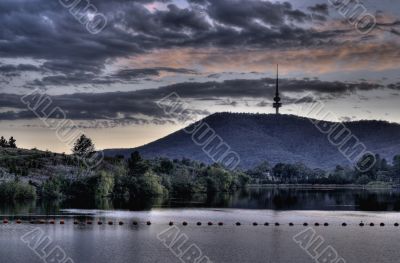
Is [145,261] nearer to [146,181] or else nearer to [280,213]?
[280,213]

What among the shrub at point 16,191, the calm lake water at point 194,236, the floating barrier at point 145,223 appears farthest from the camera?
the shrub at point 16,191

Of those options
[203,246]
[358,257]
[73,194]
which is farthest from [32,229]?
[73,194]

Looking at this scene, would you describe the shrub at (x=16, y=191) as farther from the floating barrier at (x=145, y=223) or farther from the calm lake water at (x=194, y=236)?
the floating barrier at (x=145, y=223)

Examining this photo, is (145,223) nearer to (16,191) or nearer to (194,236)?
(194,236)

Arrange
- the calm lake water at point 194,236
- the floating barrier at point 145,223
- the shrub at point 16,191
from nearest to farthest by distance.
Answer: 1. the calm lake water at point 194,236
2. the floating barrier at point 145,223
3. the shrub at point 16,191

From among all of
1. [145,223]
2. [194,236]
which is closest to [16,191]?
[145,223]

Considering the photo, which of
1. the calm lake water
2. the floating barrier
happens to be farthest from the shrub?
the floating barrier

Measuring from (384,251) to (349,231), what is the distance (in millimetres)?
18086

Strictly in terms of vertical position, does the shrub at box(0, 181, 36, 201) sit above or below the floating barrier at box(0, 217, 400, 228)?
above

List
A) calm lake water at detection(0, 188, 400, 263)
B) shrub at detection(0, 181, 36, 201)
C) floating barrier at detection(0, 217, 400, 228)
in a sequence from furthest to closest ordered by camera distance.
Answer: shrub at detection(0, 181, 36, 201) → floating barrier at detection(0, 217, 400, 228) → calm lake water at detection(0, 188, 400, 263)

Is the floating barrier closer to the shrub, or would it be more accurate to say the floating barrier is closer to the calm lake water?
the calm lake water

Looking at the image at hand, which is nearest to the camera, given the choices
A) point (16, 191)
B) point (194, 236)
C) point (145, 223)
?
point (194, 236)

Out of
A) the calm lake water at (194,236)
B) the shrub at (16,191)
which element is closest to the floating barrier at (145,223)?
the calm lake water at (194,236)

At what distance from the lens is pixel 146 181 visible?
170000 mm
